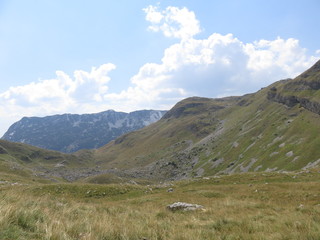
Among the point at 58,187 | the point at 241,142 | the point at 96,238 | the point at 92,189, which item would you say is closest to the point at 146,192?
the point at 92,189

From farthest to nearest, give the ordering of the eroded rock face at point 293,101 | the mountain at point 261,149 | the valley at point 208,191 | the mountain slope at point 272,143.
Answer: the eroded rock face at point 293,101 < the mountain slope at point 272,143 < the mountain at point 261,149 < the valley at point 208,191

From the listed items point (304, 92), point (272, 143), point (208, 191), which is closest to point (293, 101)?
point (304, 92)

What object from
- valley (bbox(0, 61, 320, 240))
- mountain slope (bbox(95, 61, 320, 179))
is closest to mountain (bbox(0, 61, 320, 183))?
mountain slope (bbox(95, 61, 320, 179))

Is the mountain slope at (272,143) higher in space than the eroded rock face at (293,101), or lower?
lower

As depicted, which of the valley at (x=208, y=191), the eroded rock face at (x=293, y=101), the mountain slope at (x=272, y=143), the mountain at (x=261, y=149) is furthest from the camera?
the eroded rock face at (x=293, y=101)

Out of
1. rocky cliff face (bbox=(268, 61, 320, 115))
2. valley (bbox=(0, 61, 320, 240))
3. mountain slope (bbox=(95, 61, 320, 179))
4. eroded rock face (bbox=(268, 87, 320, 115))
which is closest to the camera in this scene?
valley (bbox=(0, 61, 320, 240))

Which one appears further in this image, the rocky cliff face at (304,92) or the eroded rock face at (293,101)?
the rocky cliff face at (304,92)

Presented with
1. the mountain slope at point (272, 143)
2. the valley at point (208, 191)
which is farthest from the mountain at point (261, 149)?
the valley at point (208, 191)

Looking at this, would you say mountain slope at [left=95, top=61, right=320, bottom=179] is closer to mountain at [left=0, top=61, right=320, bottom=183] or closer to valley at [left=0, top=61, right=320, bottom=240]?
mountain at [left=0, top=61, right=320, bottom=183]

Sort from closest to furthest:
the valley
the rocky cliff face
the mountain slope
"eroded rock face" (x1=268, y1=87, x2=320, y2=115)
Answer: the valley, the mountain slope, "eroded rock face" (x1=268, y1=87, x2=320, y2=115), the rocky cliff face

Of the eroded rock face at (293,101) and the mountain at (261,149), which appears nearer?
the mountain at (261,149)

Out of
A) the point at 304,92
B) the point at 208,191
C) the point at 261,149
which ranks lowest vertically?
the point at 261,149

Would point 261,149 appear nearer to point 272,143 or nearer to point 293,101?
point 272,143

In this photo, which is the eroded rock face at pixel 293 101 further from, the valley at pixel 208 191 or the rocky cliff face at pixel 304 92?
the valley at pixel 208 191
